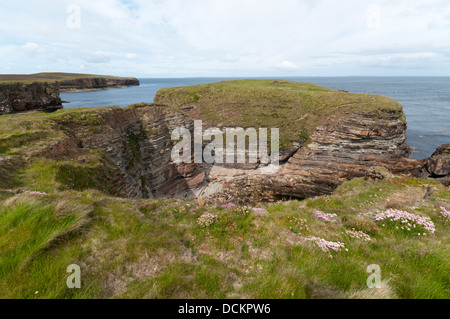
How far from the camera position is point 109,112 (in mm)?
21938

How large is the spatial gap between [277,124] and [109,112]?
36.3 meters

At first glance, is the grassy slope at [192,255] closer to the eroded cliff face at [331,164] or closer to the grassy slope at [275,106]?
the eroded cliff face at [331,164]

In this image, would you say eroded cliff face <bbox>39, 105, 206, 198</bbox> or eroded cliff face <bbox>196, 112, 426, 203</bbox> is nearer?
eroded cliff face <bbox>39, 105, 206, 198</bbox>

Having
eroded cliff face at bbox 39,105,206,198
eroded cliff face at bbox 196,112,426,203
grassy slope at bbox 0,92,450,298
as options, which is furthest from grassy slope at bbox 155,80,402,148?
grassy slope at bbox 0,92,450,298

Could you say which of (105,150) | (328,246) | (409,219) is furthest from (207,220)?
(105,150)

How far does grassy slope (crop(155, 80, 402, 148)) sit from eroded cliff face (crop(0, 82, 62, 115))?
38032 mm

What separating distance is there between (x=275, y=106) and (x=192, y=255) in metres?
50.5

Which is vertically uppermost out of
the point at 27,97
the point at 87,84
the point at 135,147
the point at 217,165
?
the point at 87,84

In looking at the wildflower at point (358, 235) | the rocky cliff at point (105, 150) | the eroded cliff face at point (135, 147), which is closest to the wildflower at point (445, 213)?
the wildflower at point (358, 235)

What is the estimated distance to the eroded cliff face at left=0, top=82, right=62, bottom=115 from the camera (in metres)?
50.6

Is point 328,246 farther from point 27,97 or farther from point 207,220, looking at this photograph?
point 27,97

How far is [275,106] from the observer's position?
166 ft

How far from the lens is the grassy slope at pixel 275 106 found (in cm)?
4125

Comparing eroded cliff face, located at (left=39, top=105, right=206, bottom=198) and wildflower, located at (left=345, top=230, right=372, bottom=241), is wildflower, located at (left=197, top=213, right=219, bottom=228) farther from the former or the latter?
eroded cliff face, located at (left=39, top=105, right=206, bottom=198)
